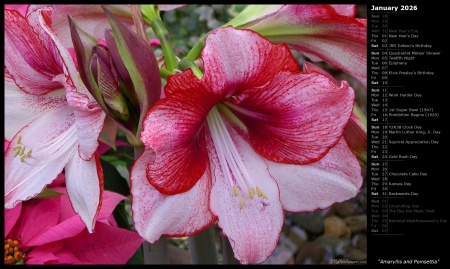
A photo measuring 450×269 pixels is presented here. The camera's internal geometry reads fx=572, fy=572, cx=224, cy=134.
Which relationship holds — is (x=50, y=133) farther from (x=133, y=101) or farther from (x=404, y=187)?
(x=404, y=187)

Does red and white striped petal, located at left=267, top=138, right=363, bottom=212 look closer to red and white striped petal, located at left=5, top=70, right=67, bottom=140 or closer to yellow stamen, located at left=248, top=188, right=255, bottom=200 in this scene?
yellow stamen, located at left=248, top=188, right=255, bottom=200

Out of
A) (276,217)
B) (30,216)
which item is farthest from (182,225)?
(30,216)

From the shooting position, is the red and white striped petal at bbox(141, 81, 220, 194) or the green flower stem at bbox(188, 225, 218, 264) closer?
the red and white striped petal at bbox(141, 81, 220, 194)

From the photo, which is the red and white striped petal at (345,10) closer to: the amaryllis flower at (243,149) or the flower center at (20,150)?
the amaryllis flower at (243,149)

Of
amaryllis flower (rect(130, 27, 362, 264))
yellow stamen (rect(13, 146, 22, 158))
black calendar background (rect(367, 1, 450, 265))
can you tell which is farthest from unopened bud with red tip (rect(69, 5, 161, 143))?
black calendar background (rect(367, 1, 450, 265))

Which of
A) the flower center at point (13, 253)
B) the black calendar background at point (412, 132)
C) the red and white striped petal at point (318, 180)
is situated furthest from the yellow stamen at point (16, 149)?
the black calendar background at point (412, 132)
